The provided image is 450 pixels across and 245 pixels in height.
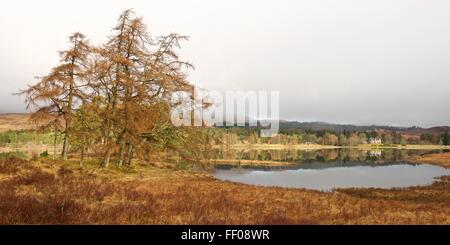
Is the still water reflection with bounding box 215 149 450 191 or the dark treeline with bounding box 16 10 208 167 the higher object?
the dark treeline with bounding box 16 10 208 167

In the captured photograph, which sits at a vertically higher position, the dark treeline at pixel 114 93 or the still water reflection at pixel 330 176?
the dark treeline at pixel 114 93

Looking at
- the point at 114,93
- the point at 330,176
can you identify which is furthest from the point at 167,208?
the point at 330,176

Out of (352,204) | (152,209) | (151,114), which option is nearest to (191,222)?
(152,209)

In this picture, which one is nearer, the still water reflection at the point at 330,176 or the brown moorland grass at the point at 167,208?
the brown moorland grass at the point at 167,208

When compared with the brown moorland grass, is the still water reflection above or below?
below

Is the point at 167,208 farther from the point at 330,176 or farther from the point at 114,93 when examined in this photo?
the point at 330,176

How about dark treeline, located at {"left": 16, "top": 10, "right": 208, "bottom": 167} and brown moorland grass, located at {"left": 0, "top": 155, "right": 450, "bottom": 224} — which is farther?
dark treeline, located at {"left": 16, "top": 10, "right": 208, "bottom": 167}

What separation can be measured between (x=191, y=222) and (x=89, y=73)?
23.8 meters

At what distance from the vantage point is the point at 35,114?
102 ft

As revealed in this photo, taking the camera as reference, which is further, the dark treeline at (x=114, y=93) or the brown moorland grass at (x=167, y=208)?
the dark treeline at (x=114, y=93)

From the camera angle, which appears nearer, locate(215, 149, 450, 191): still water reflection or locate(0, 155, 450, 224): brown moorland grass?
locate(0, 155, 450, 224): brown moorland grass
